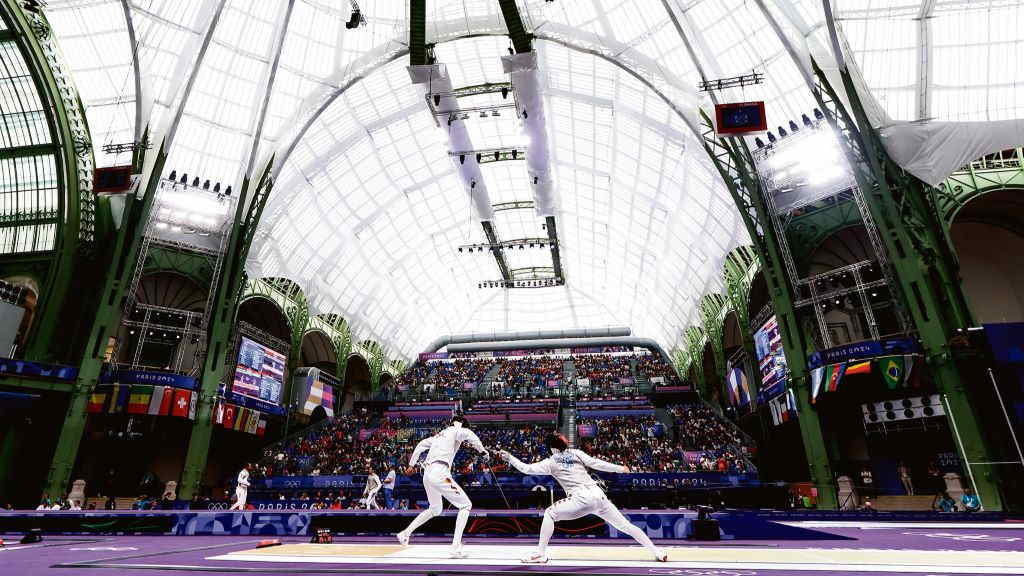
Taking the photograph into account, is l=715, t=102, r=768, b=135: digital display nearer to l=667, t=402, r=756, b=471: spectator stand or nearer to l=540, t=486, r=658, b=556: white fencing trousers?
l=540, t=486, r=658, b=556: white fencing trousers

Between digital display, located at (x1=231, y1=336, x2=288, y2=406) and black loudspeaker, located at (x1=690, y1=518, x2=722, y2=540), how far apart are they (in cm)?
3088

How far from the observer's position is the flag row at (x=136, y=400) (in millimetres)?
24938

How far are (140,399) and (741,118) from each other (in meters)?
29.9

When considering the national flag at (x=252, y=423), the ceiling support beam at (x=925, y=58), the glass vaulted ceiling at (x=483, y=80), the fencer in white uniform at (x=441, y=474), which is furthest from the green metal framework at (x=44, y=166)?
the ceiling support beam at (x=925, y=58)

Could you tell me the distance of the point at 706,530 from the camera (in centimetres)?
939

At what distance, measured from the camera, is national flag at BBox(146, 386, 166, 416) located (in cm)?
2523

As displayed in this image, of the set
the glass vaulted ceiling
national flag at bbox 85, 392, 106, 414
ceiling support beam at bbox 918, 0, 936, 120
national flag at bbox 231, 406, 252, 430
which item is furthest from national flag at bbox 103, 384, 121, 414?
ceiling support beam at bbox 918, 0, 936, 120

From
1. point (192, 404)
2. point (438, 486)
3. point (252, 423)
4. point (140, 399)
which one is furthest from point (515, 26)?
point (252, 423)

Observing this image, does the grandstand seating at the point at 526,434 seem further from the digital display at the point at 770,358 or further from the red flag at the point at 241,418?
the digital display at the point at 770,358

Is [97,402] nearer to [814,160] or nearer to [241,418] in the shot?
[241,418]

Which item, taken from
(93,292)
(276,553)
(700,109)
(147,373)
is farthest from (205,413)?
(700,109)

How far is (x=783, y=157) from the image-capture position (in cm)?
2427

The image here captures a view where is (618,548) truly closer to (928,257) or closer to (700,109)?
(928,257)

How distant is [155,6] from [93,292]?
14383 mm
